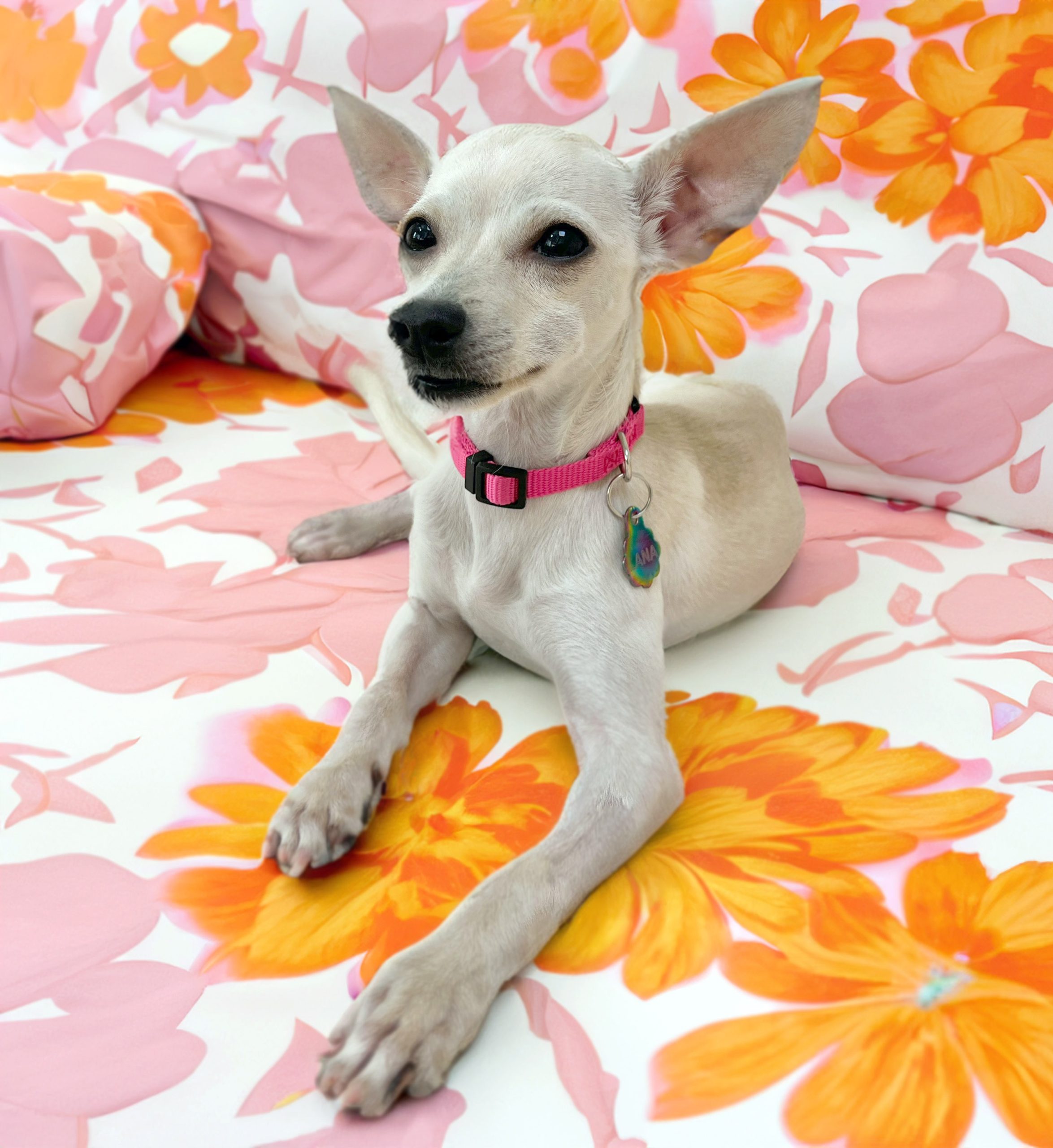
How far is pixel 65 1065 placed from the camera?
0.90 metres

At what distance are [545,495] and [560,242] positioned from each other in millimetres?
327

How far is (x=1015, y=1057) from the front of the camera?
3.03 ft

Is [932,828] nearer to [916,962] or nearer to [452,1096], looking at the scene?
[916,962]

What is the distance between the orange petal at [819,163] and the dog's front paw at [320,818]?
1472 millimetres

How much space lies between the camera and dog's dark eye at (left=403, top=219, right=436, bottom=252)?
129cm

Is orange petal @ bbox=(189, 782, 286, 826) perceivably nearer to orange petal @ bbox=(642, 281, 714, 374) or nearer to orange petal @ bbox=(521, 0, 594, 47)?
orange petal @ bbox=(642, 281, 714, 374)

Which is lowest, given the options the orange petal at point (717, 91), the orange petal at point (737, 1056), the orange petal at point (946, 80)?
the orange petal at point (737, 1056)

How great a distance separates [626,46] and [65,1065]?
6.45ft

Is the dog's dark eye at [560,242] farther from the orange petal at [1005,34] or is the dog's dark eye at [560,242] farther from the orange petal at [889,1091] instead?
the orange petal at [1005,34]

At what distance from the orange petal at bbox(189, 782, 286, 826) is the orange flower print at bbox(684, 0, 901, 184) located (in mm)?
1529

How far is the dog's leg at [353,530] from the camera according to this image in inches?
72.1

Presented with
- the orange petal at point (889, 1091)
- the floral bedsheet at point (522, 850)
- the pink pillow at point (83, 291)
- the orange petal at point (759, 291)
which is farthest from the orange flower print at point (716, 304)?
the orange petal at point (889, 1091)

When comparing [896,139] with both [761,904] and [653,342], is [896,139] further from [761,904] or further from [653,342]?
[761,904]

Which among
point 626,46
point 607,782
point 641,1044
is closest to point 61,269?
point 626,46
